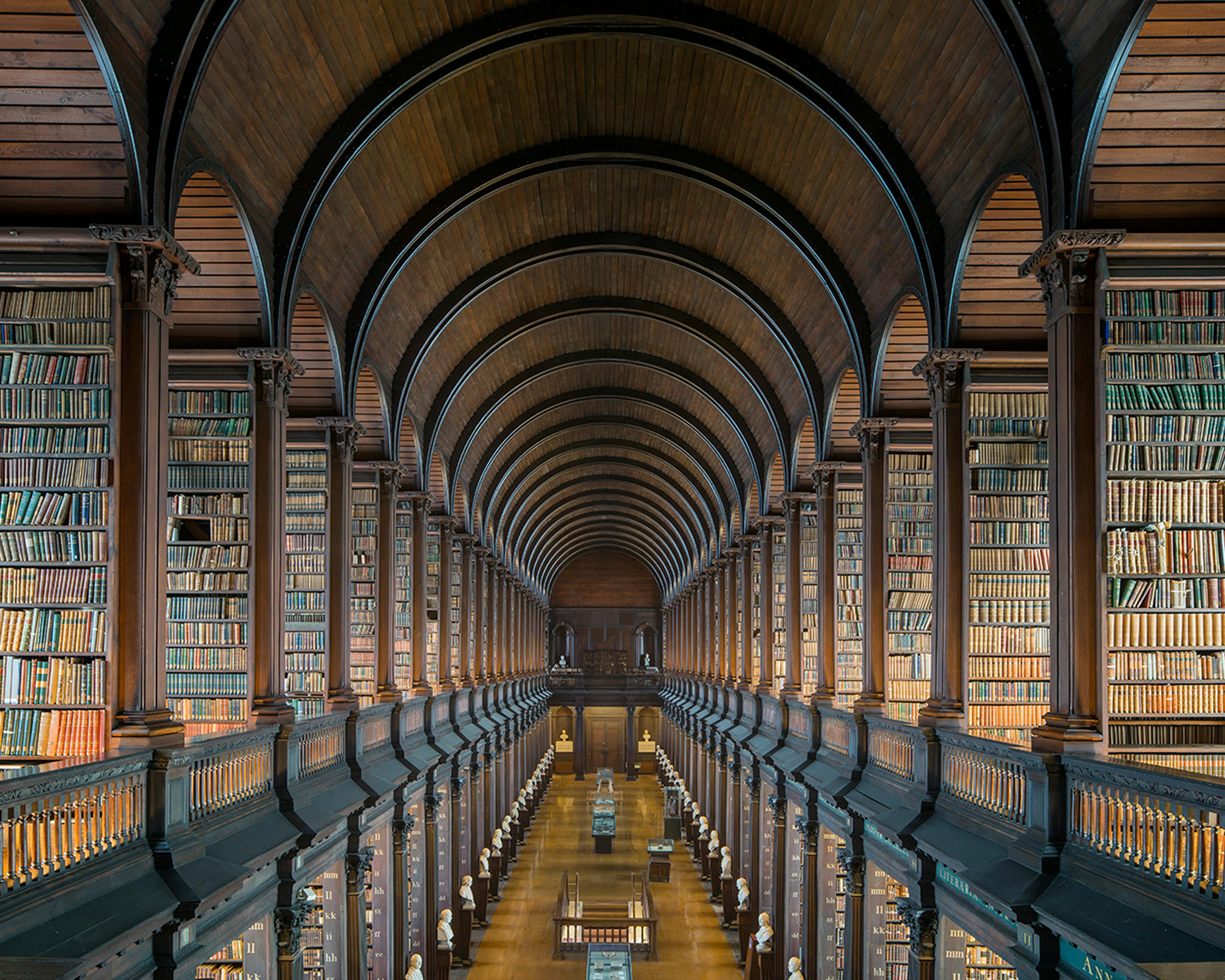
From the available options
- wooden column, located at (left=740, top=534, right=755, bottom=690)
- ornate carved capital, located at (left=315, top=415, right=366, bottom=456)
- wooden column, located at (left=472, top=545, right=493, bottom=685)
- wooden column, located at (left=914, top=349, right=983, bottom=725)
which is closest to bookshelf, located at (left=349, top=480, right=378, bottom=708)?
ornate carved capital, located at (left=315, top=415, right=366, bottom=456)

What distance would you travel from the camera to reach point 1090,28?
6.38 meters

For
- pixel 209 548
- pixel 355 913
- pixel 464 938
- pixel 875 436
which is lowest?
pixel 464 938

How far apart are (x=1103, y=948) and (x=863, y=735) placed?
571 centimetres

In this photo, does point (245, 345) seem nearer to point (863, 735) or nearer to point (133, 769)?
point (133, 769)

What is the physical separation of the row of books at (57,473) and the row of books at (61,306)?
749 mm

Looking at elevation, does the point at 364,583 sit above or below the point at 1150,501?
below

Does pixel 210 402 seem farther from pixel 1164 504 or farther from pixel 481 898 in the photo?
pixel 481 898

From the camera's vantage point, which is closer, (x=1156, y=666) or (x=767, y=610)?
(x=1156, y=666)

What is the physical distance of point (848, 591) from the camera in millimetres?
13758

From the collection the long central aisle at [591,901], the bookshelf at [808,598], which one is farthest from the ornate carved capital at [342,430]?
the long central aisle at [591,901]

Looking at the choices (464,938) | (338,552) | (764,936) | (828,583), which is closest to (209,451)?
(338,552)

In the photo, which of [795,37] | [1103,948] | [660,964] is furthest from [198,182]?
[660,964]

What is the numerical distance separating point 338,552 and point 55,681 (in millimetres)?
5394

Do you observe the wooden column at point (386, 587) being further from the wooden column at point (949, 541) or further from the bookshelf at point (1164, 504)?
the bookshelf at point (1164, 504)
